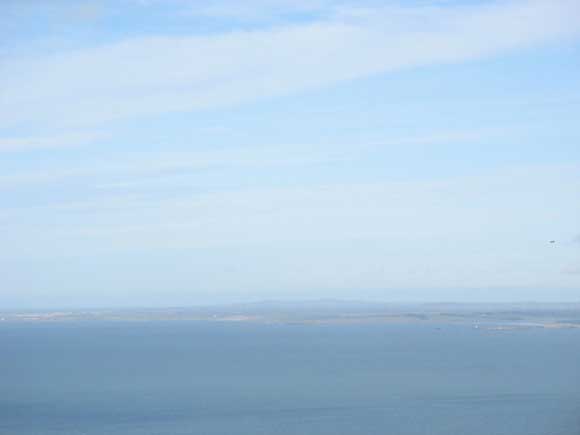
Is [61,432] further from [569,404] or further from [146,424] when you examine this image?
[569,404]

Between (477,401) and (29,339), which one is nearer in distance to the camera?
(477,401)

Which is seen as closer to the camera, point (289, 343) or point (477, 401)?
point (477, 401)

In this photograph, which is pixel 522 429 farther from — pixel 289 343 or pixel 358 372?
pixel 289 343

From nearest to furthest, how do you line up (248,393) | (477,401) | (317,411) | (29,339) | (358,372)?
1. (317,411)
2. (477,401)
3. (248,393)
4. (358,372)
5. (29,339)

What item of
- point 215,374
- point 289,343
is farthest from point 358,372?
point 289,343

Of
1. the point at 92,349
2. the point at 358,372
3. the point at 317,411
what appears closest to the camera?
the point at 317,411

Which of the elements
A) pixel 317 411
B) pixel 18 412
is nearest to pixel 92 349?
pixel 18 412
